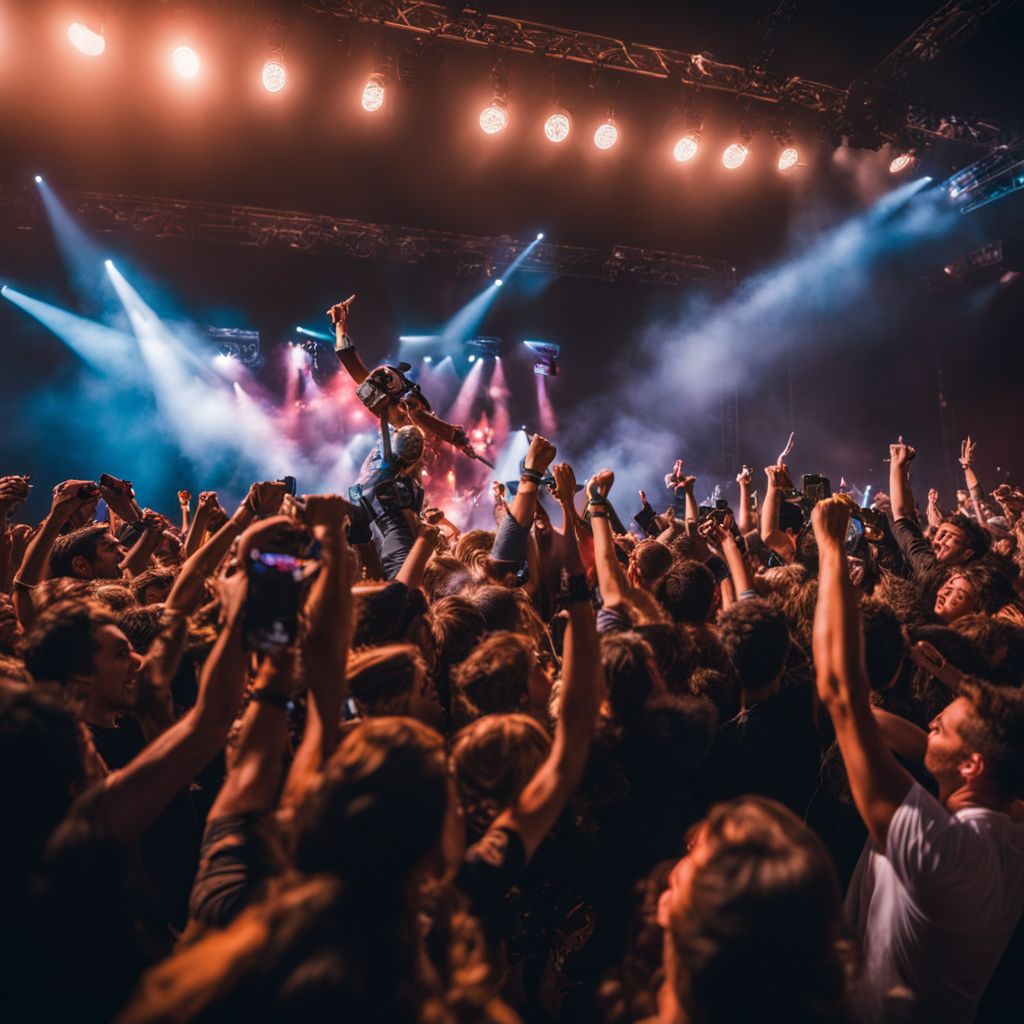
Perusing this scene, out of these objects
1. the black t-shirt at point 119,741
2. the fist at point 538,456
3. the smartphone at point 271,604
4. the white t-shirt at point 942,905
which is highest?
the fist at point 538,456

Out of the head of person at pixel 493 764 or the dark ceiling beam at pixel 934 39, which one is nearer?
the head of person at pixel 493 764

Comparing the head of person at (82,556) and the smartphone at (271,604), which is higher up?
the head of person at (82,556)

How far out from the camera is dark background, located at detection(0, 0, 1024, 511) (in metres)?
8.32

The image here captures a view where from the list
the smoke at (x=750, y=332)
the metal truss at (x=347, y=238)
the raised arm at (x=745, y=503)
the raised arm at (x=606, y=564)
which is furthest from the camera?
the smoke at (x=750, y=332)

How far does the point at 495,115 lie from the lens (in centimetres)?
855

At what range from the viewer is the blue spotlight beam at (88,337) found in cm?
1289

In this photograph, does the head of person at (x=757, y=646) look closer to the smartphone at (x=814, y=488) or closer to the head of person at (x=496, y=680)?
the head of person at (x=496, y=680)

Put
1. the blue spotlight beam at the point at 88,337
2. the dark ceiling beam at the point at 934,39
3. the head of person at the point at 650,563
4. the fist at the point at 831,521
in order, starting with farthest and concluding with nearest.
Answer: the blue spotlight beam at the point at 88,337 < the dark ceiling beam at the point at 934,39 < the head of person at the point at 650,563 < the fist at the point at 831,521

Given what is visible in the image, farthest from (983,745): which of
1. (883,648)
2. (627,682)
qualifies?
(627,682)

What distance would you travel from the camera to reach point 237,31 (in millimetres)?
7621

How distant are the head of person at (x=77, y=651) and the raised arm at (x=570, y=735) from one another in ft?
4.86

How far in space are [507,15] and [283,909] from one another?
386 inches

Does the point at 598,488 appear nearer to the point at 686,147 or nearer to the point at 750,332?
the point at 686,147

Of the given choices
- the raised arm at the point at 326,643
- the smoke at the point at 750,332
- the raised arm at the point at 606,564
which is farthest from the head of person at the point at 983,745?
the smoke at the point at 750,332
